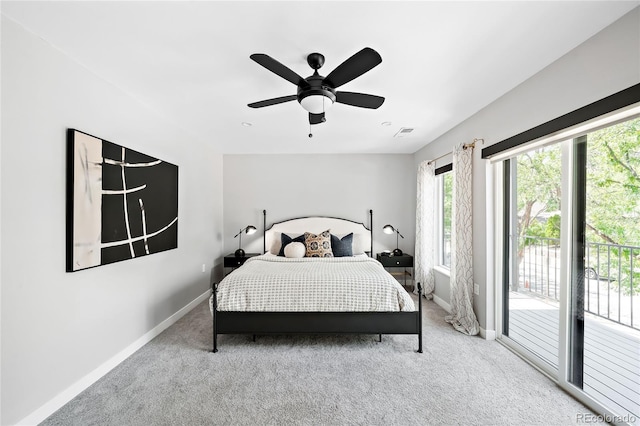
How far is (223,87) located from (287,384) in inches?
99.2

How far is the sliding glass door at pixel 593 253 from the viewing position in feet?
5.79

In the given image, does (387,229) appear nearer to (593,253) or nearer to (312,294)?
(312,294)

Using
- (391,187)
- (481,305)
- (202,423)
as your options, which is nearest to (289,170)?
(391,187)

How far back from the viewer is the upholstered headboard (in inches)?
195

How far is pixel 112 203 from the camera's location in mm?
2361

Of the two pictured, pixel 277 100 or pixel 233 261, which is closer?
pixel 277 100

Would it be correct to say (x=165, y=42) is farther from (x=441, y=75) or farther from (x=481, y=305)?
(x=481, y=305)

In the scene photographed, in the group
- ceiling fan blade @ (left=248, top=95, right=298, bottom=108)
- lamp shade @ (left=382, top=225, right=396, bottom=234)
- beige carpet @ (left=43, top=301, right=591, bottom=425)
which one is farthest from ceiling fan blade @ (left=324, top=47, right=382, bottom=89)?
lamp shade @ (left=382, top=225, right=396, bottom=234)

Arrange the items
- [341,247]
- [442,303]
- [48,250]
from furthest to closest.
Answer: [341,247] → [442,303] → [48,250]

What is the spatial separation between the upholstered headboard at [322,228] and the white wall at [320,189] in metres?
0.12

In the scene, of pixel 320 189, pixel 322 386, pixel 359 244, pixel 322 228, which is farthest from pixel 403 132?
pixel 322 386

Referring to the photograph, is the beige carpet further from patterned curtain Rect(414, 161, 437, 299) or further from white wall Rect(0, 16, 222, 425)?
patterned curtain Rect(414, 161, 437, 299)

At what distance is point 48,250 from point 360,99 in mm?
2390

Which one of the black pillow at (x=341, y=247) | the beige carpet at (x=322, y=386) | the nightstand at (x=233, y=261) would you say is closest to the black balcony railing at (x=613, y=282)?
the beige carpet at (x=322, y=386)
